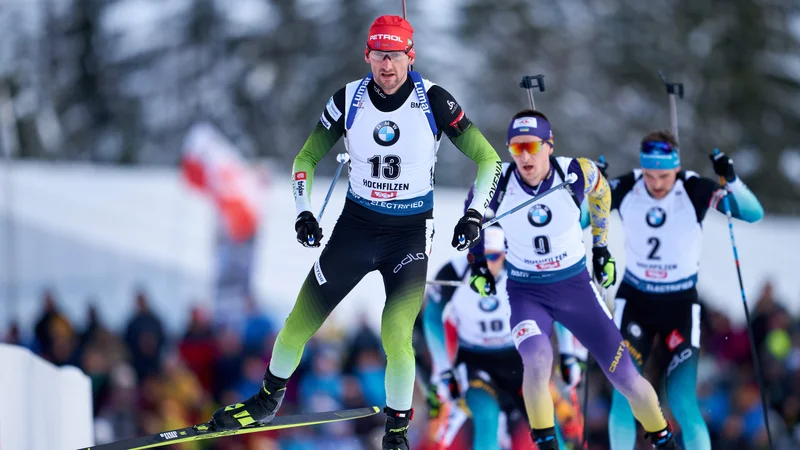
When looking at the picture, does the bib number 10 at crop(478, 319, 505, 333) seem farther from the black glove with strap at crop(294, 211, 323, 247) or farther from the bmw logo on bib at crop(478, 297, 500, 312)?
the black glove with strap at crop(294, 211, 323, 247)

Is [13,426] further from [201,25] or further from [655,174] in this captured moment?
[201,25]

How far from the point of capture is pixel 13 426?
7.52 m

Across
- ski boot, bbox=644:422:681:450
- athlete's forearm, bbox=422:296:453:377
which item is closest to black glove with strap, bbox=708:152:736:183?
ski boot, bbox=644:422:681:450

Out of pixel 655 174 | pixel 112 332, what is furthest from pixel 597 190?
pixel 112 332

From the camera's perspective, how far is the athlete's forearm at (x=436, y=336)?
31.6ft

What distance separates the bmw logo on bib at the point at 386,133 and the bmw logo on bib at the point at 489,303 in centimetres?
261

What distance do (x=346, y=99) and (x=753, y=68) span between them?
22.0m

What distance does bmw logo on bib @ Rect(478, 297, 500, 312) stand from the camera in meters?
9.37

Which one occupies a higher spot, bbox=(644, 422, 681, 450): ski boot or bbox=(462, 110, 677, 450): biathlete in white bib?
bbox=(462, 110, 677, 450): biathlete in white bib

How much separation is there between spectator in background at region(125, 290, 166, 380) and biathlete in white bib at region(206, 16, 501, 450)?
6.10 meters

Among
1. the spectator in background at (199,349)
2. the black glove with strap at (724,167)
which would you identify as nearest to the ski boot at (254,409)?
the black glove with strap at (724,167)

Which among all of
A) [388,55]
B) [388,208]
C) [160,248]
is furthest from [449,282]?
[160,248]

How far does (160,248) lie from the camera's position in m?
16.2

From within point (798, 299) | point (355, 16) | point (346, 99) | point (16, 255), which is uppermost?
point (355, 16)
